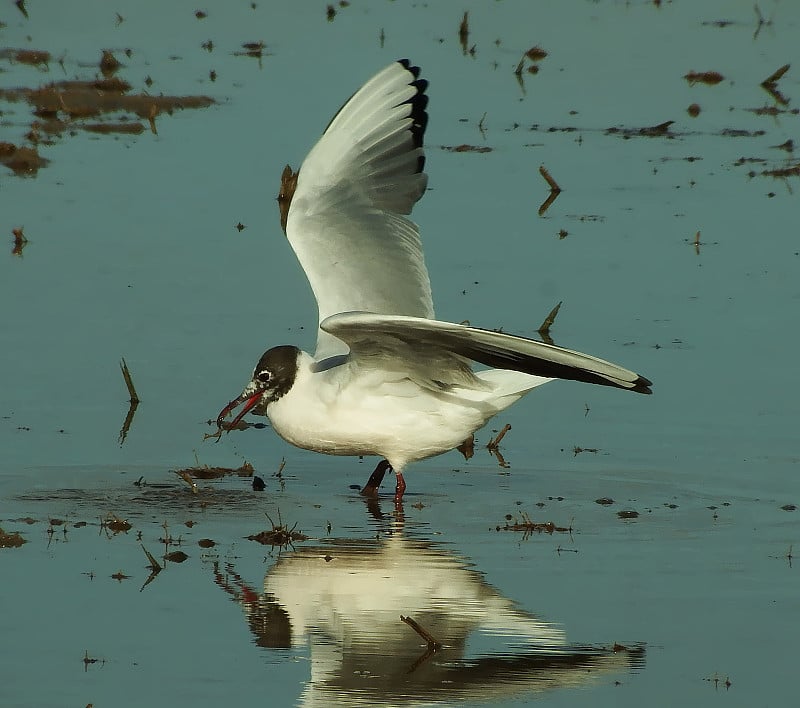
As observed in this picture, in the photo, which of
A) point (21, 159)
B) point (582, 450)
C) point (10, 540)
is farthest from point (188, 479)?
point (21, 159)

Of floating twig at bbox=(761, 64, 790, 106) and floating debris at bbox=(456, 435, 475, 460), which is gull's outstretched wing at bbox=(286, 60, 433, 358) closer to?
floating debris at bbox=(456, 435, 475, 460)

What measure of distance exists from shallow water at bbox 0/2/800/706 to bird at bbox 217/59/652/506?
353 millimetres

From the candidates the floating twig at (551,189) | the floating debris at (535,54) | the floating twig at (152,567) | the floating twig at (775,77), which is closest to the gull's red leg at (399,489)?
the floating twig at (152,567)

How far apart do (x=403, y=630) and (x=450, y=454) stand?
324cm

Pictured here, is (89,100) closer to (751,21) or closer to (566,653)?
(751,21)

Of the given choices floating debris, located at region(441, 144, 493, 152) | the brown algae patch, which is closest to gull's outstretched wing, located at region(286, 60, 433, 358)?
floating debris, located at region(441, 144, 493, 152)

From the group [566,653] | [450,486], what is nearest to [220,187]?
[450,486]

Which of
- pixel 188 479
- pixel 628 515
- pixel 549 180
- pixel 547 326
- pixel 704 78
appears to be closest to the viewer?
pixel 628 515

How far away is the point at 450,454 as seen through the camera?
32.5 ft

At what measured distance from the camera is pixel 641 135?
57.6ft

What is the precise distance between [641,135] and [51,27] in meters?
8.70

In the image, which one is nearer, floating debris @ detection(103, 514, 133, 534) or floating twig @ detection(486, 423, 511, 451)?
floating debris @ detection(103, 514, 133, 534)

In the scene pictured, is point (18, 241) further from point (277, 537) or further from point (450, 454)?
point (277, 537)

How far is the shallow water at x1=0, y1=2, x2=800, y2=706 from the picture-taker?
21.1 ft
